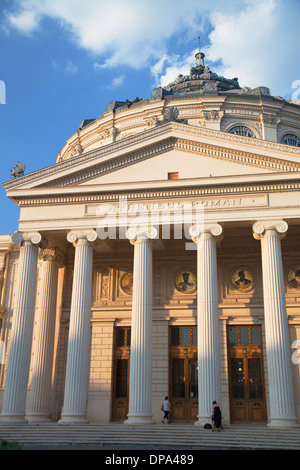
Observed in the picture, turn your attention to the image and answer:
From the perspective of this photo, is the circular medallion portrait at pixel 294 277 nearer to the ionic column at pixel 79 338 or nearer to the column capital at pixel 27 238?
the ionic column at pixel 79 338

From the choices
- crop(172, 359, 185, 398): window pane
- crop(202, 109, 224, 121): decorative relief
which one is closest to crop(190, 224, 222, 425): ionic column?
crop(172, 359, 185, 398): window pane

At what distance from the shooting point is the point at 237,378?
2234cm

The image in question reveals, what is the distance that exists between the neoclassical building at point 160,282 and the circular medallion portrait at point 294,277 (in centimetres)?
5

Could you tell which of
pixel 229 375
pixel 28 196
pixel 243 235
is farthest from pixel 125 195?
pixel 229 375

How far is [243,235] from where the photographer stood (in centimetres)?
2378

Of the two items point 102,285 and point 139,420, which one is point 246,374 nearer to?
point 139,420

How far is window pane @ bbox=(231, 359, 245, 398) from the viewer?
22.0 meters

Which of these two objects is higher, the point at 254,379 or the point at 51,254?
the point at 51,254

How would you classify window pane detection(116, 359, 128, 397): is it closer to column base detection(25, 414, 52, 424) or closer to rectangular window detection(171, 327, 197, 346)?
rectangular window detection(171, 327, 197, 346)

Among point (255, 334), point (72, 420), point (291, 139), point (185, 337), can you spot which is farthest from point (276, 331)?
point (291, 139)

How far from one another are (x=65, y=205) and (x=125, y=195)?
262 centimetres

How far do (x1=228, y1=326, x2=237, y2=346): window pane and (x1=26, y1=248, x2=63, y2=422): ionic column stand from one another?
25.4 ft

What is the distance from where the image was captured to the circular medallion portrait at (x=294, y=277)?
75.6 ft

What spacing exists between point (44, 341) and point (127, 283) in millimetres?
4566
